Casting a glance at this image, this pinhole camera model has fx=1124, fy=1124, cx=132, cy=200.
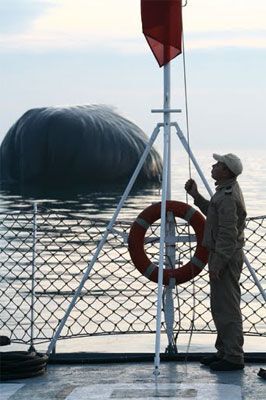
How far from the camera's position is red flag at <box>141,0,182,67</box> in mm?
8094

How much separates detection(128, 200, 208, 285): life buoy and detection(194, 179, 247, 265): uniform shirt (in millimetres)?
A: 438

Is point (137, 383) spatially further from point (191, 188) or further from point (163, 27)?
point (163, 27)

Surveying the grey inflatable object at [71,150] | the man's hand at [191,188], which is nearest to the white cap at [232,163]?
the man's hand at [191,188]

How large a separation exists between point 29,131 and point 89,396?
58.6 meters

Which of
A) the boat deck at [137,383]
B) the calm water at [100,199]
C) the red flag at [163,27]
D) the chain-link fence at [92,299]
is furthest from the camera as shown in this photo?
the calm water at [100,199]

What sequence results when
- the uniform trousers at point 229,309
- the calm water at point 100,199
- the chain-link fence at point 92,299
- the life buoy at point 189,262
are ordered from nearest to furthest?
the uniform trousers at point 229,309 < the life buoy at point 189,262 < the chain-link fence at point 92,299 < the calm water at point 100,199

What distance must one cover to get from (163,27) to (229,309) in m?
2.10

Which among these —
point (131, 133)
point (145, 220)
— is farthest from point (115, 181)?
point (145, 220)

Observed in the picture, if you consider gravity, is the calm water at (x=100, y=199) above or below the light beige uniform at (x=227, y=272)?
below

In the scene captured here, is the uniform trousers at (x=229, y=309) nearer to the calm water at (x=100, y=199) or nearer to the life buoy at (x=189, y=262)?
the life buoy at (x=189, y=262)

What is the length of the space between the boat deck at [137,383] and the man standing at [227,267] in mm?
167

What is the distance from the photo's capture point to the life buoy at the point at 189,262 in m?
8.32

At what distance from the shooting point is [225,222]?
7625 millimetres

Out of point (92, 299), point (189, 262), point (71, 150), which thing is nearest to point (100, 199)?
point (71, 150)
